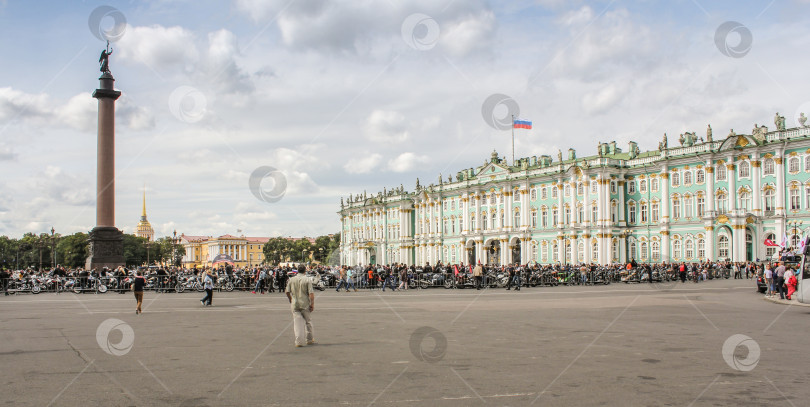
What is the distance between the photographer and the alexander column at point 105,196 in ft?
145

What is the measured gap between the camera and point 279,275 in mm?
39500

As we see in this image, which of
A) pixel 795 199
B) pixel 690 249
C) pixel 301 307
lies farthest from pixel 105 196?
pixel 795 199

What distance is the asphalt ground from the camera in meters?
8.21

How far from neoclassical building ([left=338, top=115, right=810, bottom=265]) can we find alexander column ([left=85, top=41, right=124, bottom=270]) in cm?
5157

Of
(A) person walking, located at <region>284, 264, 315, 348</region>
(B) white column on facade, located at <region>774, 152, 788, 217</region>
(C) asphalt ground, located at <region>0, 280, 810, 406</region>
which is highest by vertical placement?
(B) white column on facade, located at <region>774, 152, 788, 217</region>

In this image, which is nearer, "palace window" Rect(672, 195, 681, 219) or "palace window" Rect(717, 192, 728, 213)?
"palace window" Rect(717, 192, 728, 213)

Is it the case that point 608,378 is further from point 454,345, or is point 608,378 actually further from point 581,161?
point 581,161

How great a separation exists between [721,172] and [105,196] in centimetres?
5587

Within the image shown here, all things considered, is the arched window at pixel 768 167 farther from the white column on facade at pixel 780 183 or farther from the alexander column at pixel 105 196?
the alexander column at pixel 105 196

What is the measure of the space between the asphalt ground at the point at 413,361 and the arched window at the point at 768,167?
50116mm

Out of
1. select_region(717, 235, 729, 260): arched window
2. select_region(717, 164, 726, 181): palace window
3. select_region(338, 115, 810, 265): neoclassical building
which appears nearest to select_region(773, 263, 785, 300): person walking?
select_region(338, 115, 810, 265): neoclassical building

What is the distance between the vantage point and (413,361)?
10914 millimetres

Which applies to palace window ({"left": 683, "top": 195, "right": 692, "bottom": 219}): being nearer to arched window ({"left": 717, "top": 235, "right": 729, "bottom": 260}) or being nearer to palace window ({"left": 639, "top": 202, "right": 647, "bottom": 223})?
arched window ({"left": 717, "top": 235, "right": 729, "bottom": 260})

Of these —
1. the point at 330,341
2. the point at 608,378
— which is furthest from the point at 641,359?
the point at 330,341
